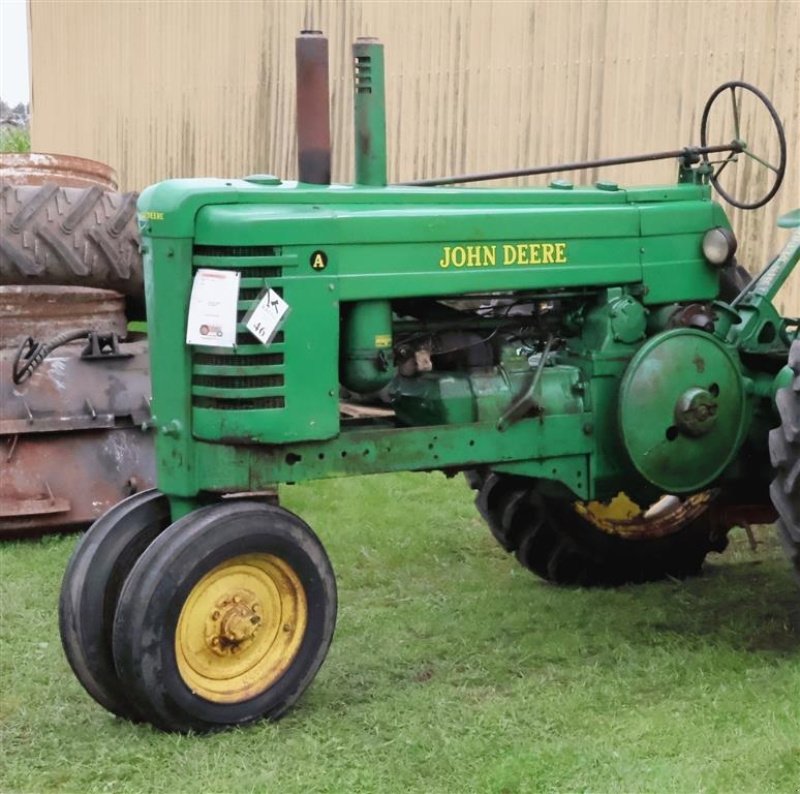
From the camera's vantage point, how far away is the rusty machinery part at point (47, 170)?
919cm

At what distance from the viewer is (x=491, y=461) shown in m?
4.49

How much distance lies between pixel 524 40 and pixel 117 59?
6.24 m

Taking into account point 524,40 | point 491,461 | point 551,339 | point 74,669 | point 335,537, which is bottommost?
point 335,537

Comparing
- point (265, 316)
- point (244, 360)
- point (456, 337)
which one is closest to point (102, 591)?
point (244, 360)

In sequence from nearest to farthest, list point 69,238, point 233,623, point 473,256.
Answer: point 233,623
point 473,256
point 69,238

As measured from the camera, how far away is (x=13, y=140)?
2000 cm

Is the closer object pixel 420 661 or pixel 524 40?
pixel 420 661

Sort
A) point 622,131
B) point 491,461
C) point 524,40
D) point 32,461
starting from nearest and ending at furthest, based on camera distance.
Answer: point 491,461 < point 32,461 < point 622,131 < point 524,40

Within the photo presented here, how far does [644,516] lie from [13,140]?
635 inches

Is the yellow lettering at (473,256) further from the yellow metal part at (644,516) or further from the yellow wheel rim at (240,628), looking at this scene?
the yellow metal part at (644,516)

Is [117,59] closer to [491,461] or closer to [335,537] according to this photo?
[335,537]

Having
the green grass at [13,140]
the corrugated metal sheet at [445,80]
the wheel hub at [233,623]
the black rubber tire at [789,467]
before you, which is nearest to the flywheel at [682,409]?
the black rubber tire at [789,467]

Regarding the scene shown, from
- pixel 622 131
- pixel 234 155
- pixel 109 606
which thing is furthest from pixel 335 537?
pixel 234 155

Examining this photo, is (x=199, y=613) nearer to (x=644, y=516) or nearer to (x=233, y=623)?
(x=233, y=623)
